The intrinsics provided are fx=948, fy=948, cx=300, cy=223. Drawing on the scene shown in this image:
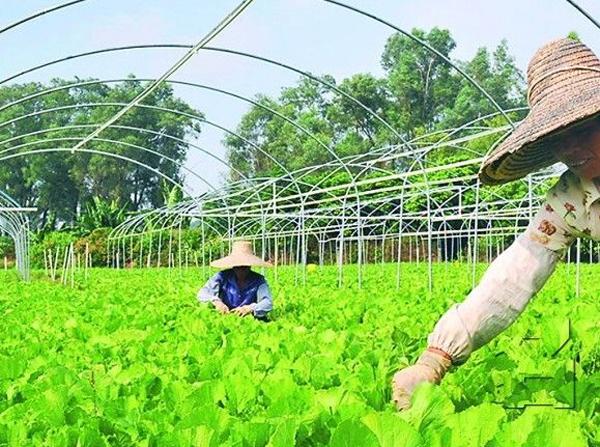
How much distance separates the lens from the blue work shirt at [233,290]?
8320mm

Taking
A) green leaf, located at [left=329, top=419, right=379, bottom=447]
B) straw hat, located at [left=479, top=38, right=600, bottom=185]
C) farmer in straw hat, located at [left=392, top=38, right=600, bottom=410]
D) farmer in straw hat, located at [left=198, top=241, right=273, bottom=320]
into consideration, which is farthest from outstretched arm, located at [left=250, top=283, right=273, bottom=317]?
green leaf, located at [left=329, top=419, right=379, bottom=447]

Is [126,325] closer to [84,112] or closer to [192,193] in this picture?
[192,193]

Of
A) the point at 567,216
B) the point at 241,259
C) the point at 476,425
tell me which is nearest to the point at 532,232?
the point at 567,216

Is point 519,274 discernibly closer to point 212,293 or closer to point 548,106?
point 548,106

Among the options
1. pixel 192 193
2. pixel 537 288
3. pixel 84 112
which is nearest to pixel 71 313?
pixel 537 288

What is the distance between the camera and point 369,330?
6086 mm

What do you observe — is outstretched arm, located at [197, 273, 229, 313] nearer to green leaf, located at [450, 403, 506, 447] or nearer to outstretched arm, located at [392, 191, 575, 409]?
outstretched arm, located at [392, 191, 575, 409]

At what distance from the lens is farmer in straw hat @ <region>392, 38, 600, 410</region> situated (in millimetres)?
2543

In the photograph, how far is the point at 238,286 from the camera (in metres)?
8.65

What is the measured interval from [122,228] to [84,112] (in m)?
32.0

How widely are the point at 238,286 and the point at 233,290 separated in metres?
0.06

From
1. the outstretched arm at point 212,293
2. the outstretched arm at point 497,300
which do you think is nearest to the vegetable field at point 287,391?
the outstretched arm at point 497,300

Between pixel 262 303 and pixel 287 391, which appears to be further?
pixel 262 303

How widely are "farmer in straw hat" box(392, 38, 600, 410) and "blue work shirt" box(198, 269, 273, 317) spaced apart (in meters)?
5.59
